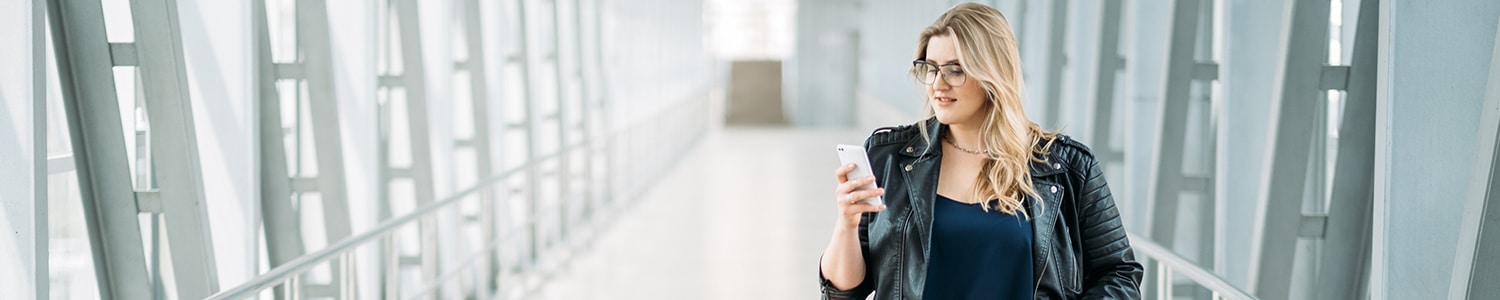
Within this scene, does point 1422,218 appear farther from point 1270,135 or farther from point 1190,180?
point 1190,180

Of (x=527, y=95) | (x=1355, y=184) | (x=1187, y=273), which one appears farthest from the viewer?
(x=527, y=95)

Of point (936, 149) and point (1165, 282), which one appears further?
point (1165, 282)

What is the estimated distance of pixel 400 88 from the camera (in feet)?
21.2

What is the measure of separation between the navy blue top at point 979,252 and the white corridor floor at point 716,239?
5.16 metres

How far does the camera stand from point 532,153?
8539 millimetres

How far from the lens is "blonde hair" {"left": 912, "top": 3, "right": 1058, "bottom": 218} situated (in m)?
1.97

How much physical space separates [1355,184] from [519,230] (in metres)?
3.89

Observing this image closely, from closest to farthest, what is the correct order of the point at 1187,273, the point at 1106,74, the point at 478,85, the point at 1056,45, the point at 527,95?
1. the point at 1187,273
2. the point at 1106,74
3. the point at 478,85
4. the point at 1056,45
5. the point at 527,95

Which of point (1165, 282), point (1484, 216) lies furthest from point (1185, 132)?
point (1484, 216)

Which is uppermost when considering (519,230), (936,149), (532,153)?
(936,149)

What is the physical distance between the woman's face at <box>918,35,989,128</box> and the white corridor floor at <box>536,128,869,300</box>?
5235mm

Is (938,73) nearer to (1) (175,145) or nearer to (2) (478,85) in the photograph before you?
(1) (175,145)

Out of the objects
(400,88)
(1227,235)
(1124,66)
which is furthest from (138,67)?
(1124,66)

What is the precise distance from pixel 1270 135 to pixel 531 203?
400 centimetres
